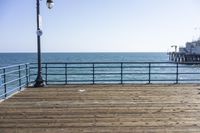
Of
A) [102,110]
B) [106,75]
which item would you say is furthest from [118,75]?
[102,110]

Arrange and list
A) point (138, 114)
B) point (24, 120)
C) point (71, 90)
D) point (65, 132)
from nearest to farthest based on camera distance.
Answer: point (65, 132) < point (24, 120) < point (138, 114) < point (71, 90)

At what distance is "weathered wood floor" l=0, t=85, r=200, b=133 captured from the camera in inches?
351

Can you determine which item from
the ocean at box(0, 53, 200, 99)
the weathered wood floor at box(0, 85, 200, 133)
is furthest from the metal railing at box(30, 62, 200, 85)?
the weathered wood floor at box(0, 85, 200, 133)

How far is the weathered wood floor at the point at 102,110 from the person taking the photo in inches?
351

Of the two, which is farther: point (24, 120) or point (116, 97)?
point (116, 97)

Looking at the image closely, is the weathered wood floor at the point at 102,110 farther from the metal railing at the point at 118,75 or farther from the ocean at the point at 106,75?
the metal railing at the point at 118,75

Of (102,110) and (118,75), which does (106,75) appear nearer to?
(118,75)

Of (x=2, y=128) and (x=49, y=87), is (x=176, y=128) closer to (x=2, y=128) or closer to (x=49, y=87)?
(x=2, y=128)

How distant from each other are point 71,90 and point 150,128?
23.5 feet

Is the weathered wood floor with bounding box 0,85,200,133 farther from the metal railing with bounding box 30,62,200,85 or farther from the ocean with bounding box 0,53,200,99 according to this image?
the metal railing with bounding box 30,62,200,85

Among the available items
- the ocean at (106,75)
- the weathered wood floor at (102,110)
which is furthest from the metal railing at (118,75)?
the weathered wood floor at (102,110)

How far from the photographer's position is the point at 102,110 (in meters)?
11.0

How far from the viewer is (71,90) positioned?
1567cm

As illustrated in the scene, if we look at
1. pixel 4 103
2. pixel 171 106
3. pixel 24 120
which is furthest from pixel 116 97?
pixel 24 120
